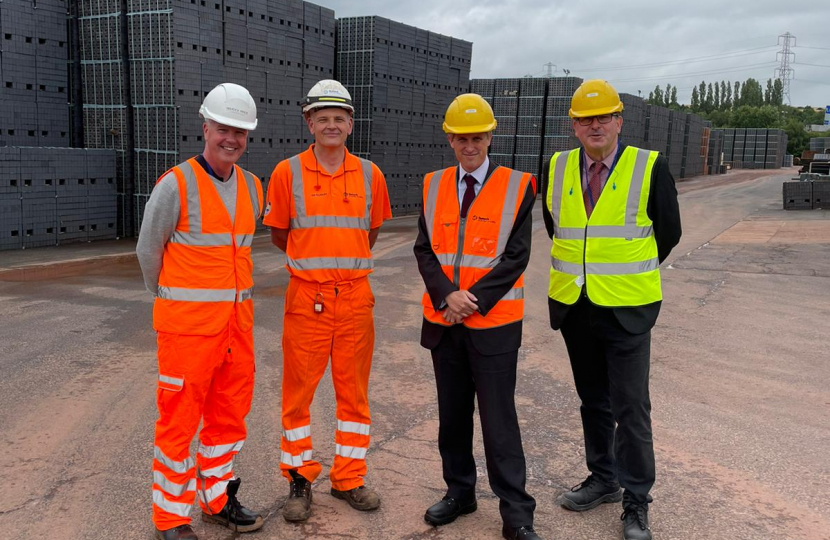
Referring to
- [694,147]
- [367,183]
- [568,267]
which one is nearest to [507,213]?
[568,267]

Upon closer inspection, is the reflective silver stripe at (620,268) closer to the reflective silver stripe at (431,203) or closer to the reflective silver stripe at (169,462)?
the reflective silver stripe at (431,203)

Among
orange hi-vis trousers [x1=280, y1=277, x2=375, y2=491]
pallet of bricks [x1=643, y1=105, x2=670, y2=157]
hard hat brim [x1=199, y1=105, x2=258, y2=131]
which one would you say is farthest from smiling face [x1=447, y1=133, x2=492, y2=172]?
pallet of bricks [x1=643, y1=105, x2=670, y2=157]

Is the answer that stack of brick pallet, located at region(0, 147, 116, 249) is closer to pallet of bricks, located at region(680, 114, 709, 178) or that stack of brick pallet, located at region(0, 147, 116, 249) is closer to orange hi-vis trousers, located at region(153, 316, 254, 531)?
orange hi-vis trousers, located at region(153, 316, 254, 531)

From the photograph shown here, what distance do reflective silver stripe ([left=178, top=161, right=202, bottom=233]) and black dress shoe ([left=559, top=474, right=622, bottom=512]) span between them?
2.29 meters

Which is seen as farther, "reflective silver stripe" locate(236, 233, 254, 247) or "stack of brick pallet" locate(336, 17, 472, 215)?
"stack of brick pallet" locate(336, 17, 472, 215)

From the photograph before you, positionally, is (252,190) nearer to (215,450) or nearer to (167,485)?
(215,450)

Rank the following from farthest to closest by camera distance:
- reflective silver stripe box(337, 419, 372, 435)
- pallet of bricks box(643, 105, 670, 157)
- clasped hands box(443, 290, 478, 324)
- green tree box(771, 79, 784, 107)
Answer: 1. green tree box(771, 79, 784, 107)
2. pallet of bricks box(643, 105, 670, 157)
3. reflective silver stripe box(337, 419, 372, 435)
4. clasped hands box(443, 290, 478, 324)

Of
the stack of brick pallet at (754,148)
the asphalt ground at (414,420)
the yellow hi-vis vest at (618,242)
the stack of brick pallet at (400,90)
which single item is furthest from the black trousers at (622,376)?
the stack of brick pallet at (754,148)

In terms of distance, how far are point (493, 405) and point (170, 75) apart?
10.2 meters

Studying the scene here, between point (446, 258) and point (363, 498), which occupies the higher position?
point (446, 258)

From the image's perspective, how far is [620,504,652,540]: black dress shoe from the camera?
327 centimetres

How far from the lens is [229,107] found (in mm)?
3195

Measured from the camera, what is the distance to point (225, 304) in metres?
3.21

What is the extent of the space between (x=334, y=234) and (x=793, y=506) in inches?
108
